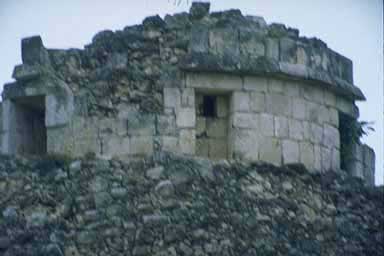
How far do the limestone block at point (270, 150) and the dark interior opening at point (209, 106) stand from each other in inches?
22.1

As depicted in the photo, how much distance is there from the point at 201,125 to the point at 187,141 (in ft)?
1.01

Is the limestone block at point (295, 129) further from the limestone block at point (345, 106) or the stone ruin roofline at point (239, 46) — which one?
the limestone block at point (345, 106)

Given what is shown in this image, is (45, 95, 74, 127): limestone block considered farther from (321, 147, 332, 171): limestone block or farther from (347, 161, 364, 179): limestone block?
(347, 161, 364, 179): limestone block

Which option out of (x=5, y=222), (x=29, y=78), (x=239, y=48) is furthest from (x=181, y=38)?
(x=5, y=222)

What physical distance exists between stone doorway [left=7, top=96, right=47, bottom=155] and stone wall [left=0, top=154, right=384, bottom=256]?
0.58 metres

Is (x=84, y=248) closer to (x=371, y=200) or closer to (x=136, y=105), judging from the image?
(x=136, y=105)

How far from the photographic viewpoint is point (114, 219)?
44.4ft

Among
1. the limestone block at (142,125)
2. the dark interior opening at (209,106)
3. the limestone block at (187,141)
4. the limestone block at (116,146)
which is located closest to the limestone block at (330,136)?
the dark interior opening at (209,106)

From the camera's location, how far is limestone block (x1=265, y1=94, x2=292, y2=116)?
14422 mm

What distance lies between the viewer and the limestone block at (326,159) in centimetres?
Answer: 1482

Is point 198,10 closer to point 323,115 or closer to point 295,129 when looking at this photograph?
point 295,129

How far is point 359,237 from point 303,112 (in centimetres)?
137

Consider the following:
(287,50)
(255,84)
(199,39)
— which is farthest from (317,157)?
(199,39)

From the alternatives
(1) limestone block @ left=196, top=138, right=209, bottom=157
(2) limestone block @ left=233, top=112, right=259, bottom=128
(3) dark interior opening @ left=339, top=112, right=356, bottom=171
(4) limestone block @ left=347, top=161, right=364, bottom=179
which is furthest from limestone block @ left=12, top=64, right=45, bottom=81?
(4) limestone block @ left=347, top=161, right=364, bottom=179
